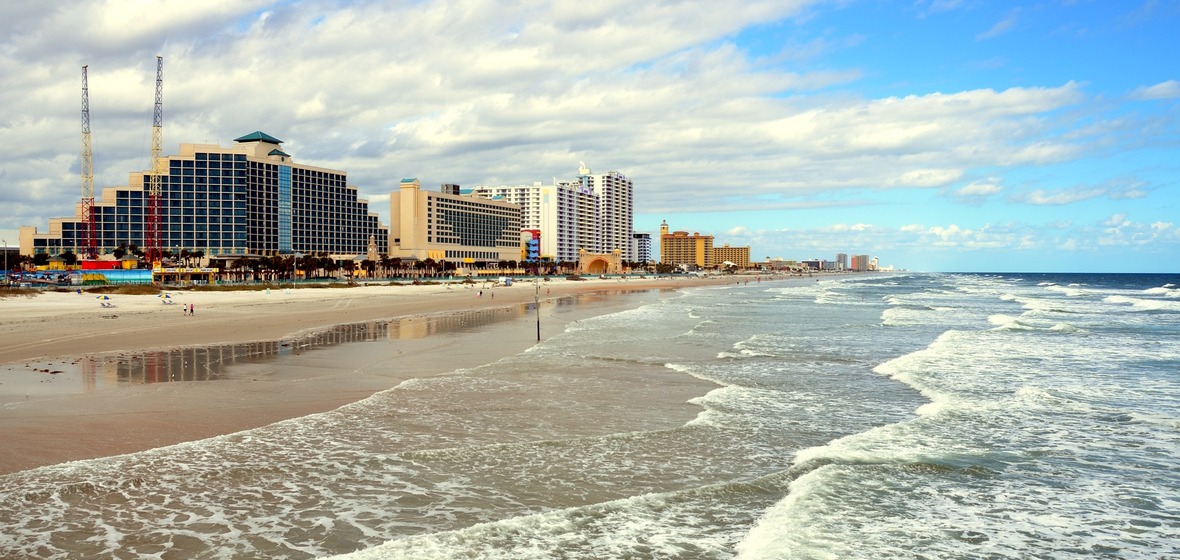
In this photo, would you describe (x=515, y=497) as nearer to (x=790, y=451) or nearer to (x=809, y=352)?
(x=790, y=451)

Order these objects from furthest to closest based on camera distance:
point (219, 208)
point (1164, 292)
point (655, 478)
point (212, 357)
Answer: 1. point (219, 208)
2. point (1164, 292)
3. point (212, 357)
4. point (655, 478)

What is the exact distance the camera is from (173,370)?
17844mm

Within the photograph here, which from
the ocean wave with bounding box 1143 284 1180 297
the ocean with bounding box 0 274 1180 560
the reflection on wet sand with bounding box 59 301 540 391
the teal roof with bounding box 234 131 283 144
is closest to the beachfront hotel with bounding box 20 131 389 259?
the teal roof with bounding box 234 131 283 144

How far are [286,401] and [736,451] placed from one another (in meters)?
8.98

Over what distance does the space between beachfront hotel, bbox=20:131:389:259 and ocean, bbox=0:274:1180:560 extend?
137 meters

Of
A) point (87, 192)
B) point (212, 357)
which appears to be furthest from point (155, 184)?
point (212, 357)

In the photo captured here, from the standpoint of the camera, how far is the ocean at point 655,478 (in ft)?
23.0

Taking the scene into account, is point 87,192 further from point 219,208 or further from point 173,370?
point 173,370

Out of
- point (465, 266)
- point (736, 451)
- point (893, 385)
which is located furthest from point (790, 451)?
point (465, 266)

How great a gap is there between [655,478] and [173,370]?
14.4 meters

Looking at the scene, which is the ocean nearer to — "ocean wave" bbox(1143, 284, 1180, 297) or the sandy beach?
the sandy beach

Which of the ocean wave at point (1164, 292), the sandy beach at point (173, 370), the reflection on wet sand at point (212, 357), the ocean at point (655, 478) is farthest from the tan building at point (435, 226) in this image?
the ocean at point (655, 478)

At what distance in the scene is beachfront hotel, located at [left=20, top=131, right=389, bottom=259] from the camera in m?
138

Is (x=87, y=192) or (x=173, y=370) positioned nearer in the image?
(x=173, y=370)
